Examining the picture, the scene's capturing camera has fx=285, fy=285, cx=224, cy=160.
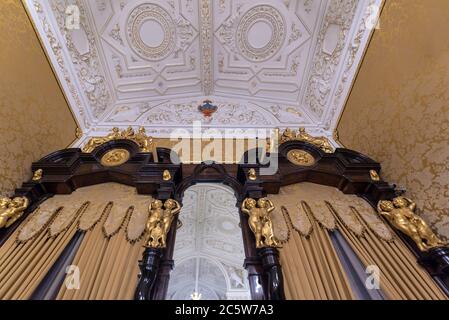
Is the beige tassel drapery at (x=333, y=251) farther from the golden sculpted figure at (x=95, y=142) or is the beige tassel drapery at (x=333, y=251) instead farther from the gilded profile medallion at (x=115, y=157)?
the golden sculpted figure at (x=95, y=142)

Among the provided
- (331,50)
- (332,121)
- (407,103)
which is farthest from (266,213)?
(331,50)

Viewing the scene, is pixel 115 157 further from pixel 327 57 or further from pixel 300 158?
pixel 327 57

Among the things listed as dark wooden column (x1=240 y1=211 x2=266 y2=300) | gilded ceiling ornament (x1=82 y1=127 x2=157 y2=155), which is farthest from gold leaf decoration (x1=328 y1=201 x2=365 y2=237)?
gilded ceiling ornament (x1=82 y1=127 x2=157 y2=155)

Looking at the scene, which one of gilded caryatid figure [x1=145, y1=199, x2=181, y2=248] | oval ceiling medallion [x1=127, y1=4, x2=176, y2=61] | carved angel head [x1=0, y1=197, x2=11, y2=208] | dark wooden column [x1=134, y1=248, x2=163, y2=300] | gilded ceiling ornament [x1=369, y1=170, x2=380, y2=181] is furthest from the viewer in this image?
oval ceiling medallion [x1=127, y1=4, x2=176, y2=61]

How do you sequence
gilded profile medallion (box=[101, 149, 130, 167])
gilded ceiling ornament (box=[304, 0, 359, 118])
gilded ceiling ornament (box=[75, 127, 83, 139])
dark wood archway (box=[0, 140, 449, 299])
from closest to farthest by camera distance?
dark wood archway (box=[0, 140, 449, 299]) < gilded profile medallion (box=[101, 149, 130, 167]) < gilded ceiling ornament (box=[304, 0, 359, 118]) < gilded ceiling ornament (box=[75, 127, 83, 139])

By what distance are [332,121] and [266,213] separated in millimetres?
2804

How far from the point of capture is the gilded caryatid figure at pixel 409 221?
2363mm

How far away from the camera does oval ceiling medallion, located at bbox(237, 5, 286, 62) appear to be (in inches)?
195

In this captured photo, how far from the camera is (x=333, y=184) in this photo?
10.8ft

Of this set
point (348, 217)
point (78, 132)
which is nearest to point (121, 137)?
point (78, 132)

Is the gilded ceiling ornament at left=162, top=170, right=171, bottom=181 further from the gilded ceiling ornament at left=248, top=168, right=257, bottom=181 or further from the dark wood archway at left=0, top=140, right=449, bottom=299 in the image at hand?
the gilded ceiling ornament at left=248, top=168, right=257, bottom=181

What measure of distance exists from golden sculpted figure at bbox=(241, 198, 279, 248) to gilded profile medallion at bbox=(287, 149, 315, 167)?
2.95 ft

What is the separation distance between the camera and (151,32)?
5082 mm

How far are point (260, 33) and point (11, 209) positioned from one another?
454 centimetres
